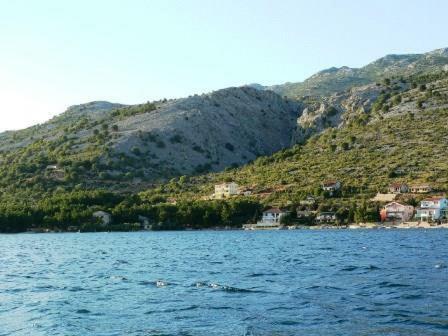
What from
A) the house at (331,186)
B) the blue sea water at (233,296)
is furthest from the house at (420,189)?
the blue sea water at (233,296)

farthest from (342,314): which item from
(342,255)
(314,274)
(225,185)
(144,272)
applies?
(225,185)

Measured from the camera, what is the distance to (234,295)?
4038 cm

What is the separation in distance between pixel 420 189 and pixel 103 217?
7605 centimetres

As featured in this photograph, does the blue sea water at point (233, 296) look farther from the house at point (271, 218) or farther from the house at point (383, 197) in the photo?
the house at point (383, 197)

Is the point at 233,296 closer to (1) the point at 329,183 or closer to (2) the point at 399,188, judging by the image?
(2) the point at 399,188

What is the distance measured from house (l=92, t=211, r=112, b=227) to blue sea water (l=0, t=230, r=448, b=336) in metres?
93.5

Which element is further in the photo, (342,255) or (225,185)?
(225,185)

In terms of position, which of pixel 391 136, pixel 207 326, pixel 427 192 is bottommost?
pixel 207 326

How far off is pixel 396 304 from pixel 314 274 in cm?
1515

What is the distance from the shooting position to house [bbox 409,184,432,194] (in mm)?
150875

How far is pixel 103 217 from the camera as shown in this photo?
6378 inches

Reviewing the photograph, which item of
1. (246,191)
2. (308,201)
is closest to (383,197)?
(308,201)

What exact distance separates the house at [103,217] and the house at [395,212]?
6568 cm

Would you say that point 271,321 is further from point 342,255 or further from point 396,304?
point 342,255
